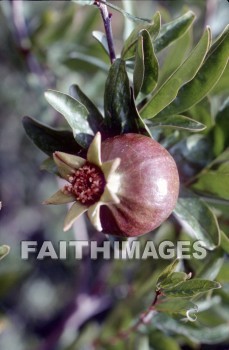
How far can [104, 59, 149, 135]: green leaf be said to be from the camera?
3.61 ft

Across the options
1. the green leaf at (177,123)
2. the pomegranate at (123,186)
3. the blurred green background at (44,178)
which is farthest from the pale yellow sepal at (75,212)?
the blurred green background at (44,178)

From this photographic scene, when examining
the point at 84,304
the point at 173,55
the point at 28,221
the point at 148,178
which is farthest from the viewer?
the point at 28,221

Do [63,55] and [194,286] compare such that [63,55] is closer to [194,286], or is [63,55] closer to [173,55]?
[173,55]

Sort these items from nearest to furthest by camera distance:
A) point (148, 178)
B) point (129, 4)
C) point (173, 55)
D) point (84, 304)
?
point (148, 178), point (173, 55), point (129, 4), point (84, 304)

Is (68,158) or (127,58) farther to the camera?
(127,58)

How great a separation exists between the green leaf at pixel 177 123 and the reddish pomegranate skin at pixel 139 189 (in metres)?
0.14

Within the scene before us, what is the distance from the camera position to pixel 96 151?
38.9 inches

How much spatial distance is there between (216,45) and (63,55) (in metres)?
0.97

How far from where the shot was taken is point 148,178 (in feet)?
3.22

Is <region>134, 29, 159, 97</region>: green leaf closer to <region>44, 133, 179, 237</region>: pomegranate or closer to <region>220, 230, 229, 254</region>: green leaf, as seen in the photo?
<region>44, 133, 179, 237</region>: pomegranate

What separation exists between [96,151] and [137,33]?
273 millimetres

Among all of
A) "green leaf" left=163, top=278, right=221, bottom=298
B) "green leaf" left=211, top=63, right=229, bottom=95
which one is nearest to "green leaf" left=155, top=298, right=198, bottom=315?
"green leaf" left=163, top=278, right=221, bottom=298

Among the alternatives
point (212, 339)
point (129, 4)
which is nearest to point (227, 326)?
point (212, 339)

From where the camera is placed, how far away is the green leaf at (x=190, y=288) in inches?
41.5
